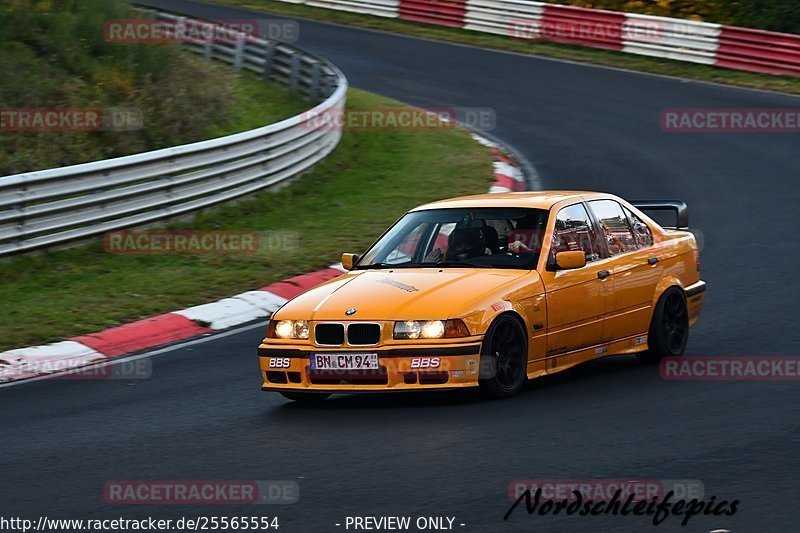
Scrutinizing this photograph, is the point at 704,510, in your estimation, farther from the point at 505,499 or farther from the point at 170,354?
the point at 170,354

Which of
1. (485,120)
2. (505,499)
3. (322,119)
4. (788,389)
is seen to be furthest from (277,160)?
(505,499)

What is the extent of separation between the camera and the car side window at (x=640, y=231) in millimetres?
10258

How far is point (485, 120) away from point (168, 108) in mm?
7059

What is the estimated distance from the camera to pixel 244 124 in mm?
22859

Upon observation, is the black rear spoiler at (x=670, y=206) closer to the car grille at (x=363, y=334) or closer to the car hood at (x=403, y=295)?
the car hood at (x=403, y=295)

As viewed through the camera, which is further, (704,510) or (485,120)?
(485,120)

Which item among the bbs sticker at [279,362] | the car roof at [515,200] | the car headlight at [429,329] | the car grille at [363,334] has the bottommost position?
the bbs sticker at [279,362]
